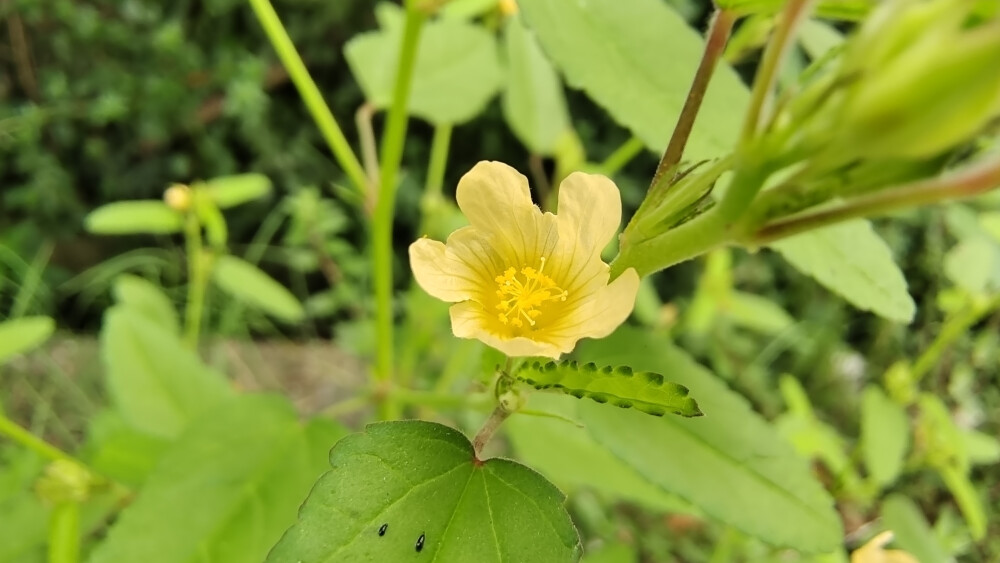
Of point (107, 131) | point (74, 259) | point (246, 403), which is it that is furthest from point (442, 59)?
point (74, 259)

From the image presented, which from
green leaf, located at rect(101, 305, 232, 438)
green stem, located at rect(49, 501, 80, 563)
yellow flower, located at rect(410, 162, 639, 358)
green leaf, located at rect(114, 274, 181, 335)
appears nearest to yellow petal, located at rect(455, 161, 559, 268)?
yellow flower, located at rect(410, 162, 639, 358)

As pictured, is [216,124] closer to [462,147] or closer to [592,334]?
[462,147]

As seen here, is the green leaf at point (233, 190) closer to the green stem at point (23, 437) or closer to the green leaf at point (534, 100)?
the green leaf at point (534, 100)

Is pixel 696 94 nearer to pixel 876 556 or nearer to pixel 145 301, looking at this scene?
pixel 876 556

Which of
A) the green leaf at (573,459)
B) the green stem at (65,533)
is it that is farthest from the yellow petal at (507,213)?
the green stem at (65,533)

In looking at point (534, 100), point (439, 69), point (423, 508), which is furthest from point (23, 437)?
point (534, 100)
